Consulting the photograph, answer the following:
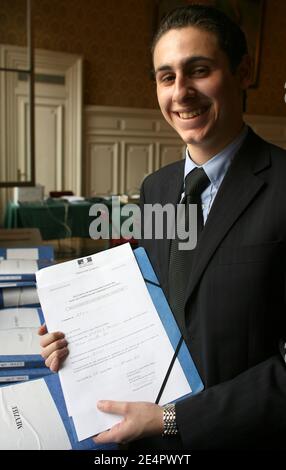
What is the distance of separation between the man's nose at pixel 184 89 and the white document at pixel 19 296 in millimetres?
956

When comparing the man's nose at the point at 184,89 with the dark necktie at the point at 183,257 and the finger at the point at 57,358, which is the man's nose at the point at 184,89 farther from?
the finger at the point at 57,358

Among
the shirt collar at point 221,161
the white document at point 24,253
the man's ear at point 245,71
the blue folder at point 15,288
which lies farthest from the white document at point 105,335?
the white document at point 24,253

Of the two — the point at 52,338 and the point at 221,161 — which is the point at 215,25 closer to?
the point at 221,161

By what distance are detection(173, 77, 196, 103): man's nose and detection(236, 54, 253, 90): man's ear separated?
119mm

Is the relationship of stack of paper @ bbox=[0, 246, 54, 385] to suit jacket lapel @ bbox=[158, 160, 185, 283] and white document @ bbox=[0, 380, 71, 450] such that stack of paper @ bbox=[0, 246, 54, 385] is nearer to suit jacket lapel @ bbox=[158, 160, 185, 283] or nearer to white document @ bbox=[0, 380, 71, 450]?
white document @ bbox=[0, 380, 71, 450]

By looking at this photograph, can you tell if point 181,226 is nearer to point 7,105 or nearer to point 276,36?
point 7,105

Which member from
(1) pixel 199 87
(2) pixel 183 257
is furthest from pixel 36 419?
(1) pixel 199 87

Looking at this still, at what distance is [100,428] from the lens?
0.90 m

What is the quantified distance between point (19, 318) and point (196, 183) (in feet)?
2.64

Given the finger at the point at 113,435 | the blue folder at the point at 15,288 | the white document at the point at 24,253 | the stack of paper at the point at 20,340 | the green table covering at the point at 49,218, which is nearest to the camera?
the finger at the point at 113,435

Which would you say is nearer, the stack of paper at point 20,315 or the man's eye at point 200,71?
the man's eye at point 200,71

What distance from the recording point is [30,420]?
1095 millimetres

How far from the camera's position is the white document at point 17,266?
5.38 feet

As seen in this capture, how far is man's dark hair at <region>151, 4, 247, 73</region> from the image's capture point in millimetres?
994
